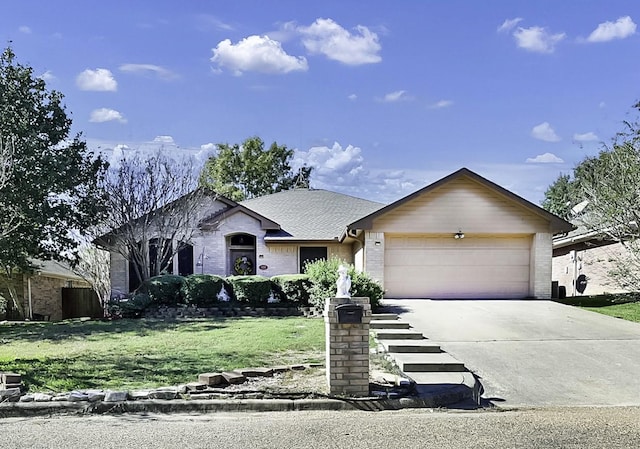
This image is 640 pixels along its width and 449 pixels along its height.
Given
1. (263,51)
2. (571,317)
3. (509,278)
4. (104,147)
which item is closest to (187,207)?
(104,147)

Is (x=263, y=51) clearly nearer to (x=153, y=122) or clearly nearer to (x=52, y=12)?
(x=153, y=122)

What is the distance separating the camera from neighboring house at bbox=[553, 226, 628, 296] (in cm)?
2092

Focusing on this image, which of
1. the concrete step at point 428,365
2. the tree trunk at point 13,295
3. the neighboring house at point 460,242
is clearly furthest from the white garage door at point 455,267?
the tree trunk at point 13,295

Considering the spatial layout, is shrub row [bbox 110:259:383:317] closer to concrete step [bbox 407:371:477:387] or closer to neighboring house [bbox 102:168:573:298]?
neighboring house [bbox 102:168:573:298]

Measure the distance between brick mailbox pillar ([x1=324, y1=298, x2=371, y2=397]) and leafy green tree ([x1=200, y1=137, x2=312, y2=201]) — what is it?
1324 inches

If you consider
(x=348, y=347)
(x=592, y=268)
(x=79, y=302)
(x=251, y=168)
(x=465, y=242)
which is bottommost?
(x=79, y=302)

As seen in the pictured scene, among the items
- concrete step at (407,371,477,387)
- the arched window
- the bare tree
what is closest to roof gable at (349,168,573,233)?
the bare tree

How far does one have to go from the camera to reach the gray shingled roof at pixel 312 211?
21828 millimetres

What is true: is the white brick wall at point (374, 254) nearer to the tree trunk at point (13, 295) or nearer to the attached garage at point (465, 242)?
the attached garage at point (465, 242)

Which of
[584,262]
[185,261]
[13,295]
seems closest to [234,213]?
[185,261]

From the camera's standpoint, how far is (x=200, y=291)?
56.6 ft

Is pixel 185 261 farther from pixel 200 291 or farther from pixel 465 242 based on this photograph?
pixel 465 242

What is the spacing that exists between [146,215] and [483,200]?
1190cm

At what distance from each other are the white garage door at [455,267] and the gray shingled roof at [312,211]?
345cm
